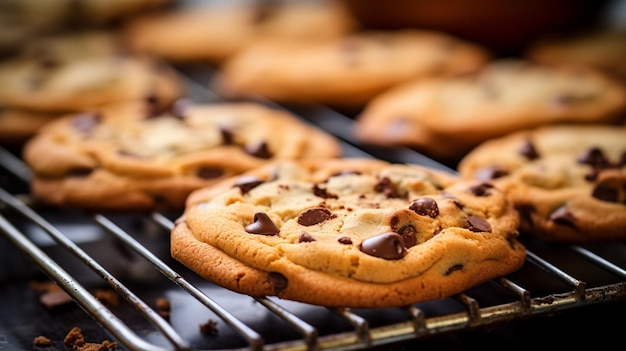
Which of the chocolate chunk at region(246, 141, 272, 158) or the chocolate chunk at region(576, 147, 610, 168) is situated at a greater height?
the chocolate chunk at region(576, 147, 610, 168)

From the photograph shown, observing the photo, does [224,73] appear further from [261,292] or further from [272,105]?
[261,292]

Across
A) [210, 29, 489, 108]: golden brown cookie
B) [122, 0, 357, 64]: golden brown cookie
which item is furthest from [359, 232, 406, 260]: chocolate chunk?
[122, 0, 357, 64]: golden brown cookie

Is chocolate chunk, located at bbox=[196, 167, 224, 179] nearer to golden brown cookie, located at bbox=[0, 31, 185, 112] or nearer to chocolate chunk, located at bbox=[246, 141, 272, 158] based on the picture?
chocolate chunk, located at bbox=[246, 141, 272, 158]

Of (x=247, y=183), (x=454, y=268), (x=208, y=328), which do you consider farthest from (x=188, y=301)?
(x=454, y=268)

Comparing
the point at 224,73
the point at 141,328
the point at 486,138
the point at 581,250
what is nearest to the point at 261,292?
the point at 141,328

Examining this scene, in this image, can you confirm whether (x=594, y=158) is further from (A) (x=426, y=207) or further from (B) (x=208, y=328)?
(B) (x=208, y=328)

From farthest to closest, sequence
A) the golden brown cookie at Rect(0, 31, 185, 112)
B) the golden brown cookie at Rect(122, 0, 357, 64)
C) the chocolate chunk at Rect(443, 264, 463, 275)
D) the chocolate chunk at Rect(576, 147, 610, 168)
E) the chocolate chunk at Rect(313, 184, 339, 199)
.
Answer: the golden brown cookie at Rect(122, 0, 357, 64) → the golden brown cookie at Rect(0, 31, 185, 112) → the chocolate chunk at Rect(576, 147, 610, 168) → the chocolate chunk at Rect(313, 184, 339, 199) → the chocolate chunk at Rect(443, 264, 463, 275)
